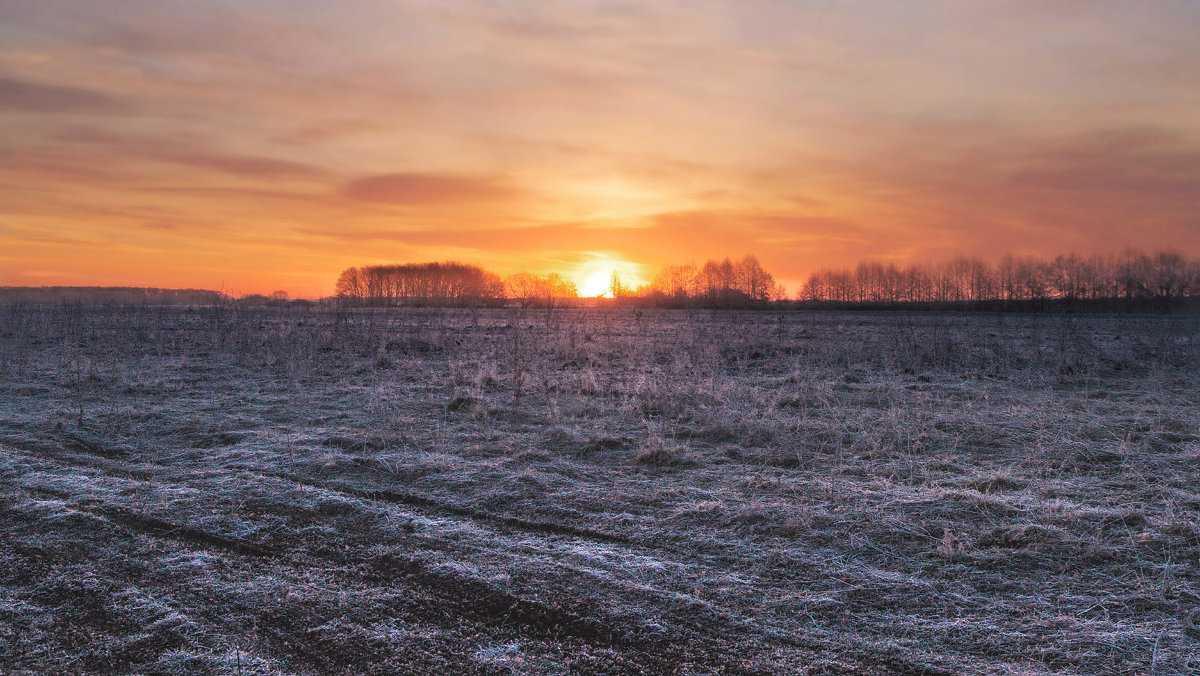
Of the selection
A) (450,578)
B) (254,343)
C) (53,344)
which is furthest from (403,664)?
(53,344)

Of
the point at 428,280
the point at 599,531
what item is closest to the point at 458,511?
the point at 599,531

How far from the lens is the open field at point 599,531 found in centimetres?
354

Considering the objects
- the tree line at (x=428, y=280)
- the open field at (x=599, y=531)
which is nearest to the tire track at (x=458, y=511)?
the open field at (x=599, y=531)

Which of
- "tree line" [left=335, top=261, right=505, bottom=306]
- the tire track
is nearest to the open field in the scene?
the tire track

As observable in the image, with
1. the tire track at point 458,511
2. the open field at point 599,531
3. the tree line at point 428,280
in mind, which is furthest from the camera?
the tree line at point 428,280

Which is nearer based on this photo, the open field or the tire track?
the open field

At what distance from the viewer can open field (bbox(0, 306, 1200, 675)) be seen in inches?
139

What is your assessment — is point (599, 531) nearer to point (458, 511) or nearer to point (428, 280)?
point (458, 511)

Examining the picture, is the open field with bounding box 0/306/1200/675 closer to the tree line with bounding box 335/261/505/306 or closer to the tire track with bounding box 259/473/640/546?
the tire track with bounding box 259/473/640/546

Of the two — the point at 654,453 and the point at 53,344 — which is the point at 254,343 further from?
the point at 654,453

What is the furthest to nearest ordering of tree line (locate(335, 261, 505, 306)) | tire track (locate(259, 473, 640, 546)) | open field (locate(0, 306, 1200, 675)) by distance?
1. tree line (locate(335, 261, 505, 306))
2. tire track (locate(259, 473, 640, 546))
3. open field (locate(0, 306, 1200, 675))

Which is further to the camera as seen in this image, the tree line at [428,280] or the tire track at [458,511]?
the tree line at [428,280]

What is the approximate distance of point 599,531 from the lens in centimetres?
534

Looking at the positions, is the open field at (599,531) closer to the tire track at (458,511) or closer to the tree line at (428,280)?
the tire track at (458,511)
